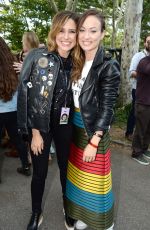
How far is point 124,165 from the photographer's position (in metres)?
4.96

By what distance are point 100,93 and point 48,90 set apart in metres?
0.43

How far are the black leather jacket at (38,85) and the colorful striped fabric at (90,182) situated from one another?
1.01 feet

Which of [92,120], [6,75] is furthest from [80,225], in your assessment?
[6,75]

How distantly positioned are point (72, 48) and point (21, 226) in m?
1.79

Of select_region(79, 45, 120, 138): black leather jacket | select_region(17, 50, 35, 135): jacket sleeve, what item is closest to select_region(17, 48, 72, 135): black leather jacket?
select_region(17, 50, 35, 135): jacket sleeve

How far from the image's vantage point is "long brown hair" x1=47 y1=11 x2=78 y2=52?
2512 millimetres

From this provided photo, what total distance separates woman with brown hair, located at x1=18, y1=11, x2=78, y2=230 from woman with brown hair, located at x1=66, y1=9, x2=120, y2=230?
8 centimetres

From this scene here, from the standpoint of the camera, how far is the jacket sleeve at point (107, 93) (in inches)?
100

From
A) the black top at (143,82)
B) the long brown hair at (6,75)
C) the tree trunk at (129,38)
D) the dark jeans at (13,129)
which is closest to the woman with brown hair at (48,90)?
the long brown hair at (6,75)

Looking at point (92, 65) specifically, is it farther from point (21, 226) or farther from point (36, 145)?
point (21, 226)

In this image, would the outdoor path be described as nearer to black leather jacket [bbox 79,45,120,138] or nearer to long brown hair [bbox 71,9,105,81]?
black leather jacket [bbox 79,45,120,138]

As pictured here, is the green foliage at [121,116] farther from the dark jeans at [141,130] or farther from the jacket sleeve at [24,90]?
the jacket sleeve at [24,90]

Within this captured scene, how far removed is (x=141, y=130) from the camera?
16.9 ft

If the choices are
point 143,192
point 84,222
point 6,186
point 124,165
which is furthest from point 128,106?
point 84,222
